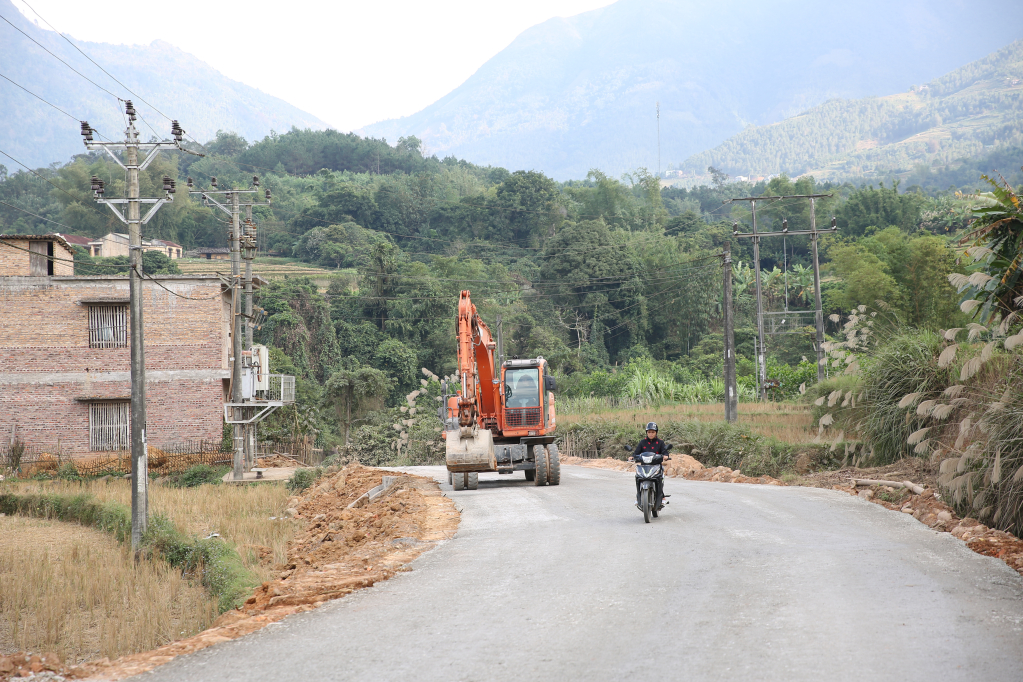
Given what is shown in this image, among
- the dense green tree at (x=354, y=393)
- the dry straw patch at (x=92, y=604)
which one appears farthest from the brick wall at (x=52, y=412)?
the dry straw patch at (x=92, y=604)

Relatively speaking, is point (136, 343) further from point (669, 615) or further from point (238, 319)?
point (669, 615)

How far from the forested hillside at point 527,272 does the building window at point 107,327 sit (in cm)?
580

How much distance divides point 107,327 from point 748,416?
26.2 metres

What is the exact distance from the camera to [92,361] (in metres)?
35.7

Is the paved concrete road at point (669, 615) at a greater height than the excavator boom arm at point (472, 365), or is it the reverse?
the excavator boom arm at point (472, 365)

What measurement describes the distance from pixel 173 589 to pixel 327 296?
48299 millimetres

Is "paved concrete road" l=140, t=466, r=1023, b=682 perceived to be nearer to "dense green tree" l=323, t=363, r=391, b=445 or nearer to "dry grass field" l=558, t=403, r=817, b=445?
"dry grass field" l=558, t=403, r=817, b=445

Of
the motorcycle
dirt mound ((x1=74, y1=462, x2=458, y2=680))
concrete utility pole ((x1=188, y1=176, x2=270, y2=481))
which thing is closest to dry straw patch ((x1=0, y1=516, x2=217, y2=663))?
dirt mound ((x1=74, y1=462, x2=458, y2=680))

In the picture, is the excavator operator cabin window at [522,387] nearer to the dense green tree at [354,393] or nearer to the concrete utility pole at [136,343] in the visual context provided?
the concrete utility pole at [136,343]

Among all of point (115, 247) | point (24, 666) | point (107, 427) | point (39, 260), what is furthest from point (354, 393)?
point (24, 666)

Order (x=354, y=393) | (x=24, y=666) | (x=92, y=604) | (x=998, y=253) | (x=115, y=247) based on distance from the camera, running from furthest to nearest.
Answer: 1. (x=115, y=247)
2. (x=354, y=393)
3. (x=92, y=604)
4. (x=998, y=253)
5. (x=24, y=666)

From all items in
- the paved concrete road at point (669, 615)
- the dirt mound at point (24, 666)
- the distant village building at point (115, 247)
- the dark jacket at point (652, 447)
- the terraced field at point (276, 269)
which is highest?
the distant village building at point (115, 247)

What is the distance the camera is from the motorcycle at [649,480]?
13047 millimetres

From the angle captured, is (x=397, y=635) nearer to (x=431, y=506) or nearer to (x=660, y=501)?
(x=660, y=501)
